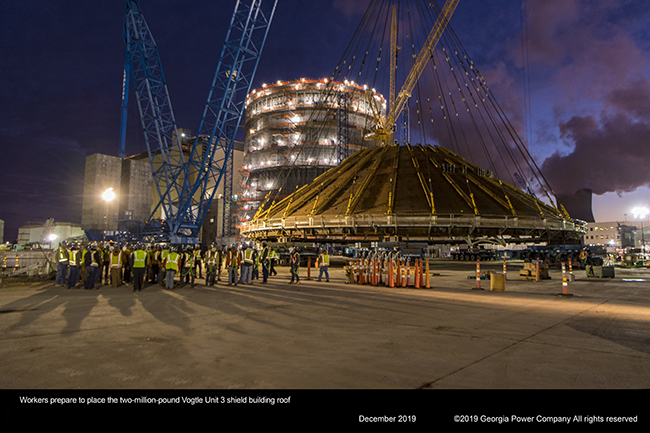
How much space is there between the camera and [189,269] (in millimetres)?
16656

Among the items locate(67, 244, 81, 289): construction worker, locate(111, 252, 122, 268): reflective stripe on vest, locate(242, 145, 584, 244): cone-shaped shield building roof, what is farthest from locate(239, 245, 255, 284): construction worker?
locate(67, 244, 81, 289): construction worker

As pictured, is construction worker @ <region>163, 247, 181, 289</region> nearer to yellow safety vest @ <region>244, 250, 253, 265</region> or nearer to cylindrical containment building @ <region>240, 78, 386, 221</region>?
yellow safety vest @ <region>244, 250, 253, 265</region>

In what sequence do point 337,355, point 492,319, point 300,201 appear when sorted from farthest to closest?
1. point 300,201
2. point 492,319
3. point 337,355

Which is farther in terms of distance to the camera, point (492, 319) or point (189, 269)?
point (189, 269)

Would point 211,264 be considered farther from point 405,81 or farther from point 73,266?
point 405,81

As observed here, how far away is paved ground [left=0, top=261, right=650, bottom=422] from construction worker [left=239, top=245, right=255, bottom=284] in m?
4.90

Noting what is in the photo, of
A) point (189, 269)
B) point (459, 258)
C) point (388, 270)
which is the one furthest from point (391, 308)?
point (459, 258)

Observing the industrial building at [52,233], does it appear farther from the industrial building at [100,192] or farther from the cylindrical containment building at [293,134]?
the cylindrical containment building at [293,134]

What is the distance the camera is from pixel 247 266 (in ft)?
56.0

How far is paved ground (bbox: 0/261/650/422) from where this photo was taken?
4668 mm

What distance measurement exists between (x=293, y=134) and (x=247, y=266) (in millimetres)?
72091

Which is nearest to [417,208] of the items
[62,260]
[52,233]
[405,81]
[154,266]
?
[154,266]
